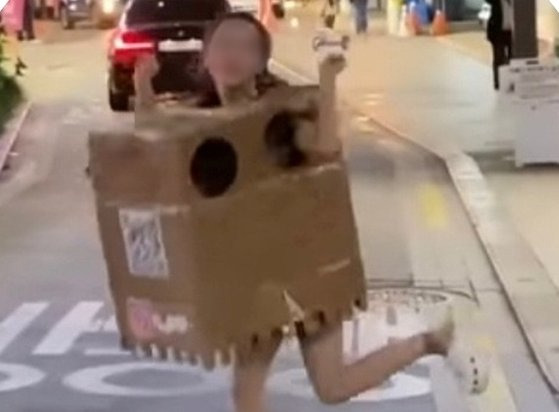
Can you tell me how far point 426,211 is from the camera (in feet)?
52.1

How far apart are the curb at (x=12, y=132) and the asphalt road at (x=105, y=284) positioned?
0.68 ft

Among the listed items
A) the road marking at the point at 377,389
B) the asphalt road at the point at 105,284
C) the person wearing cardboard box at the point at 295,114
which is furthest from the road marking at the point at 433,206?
the person wearing cardboard box at the point at 295,114

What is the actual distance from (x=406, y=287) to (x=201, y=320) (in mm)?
6002

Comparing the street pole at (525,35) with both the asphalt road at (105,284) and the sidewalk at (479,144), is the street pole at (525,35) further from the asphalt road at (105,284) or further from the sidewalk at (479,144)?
the asphalt road at (105,284)

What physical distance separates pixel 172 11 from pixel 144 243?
855 inches

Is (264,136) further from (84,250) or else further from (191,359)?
(84,250)

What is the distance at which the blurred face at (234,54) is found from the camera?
627 cm

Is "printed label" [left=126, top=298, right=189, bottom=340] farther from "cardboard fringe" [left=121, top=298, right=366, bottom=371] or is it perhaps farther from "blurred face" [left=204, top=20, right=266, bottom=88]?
"blurred face" [left=204, top=20, right=266, bottom=88]

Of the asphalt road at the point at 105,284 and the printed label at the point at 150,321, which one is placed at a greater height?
the printed label at the point at 150,321

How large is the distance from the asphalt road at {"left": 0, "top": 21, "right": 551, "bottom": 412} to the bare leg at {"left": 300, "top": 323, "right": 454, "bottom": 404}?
107 cm

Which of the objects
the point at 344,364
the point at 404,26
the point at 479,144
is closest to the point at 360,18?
the point at 404,26

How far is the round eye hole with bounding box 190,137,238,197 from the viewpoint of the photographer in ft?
19.8

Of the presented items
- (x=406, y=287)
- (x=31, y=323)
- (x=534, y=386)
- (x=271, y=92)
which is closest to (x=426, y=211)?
(x=406, y=287)

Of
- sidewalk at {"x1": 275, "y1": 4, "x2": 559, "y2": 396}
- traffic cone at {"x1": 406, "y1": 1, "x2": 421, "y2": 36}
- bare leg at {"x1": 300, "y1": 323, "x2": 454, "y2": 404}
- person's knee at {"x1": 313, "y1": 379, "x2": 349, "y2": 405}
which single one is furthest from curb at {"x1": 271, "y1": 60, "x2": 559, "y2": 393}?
traffic cone at {"x1": 406, "y1": 1, "x2": 421, "y2": 36}
